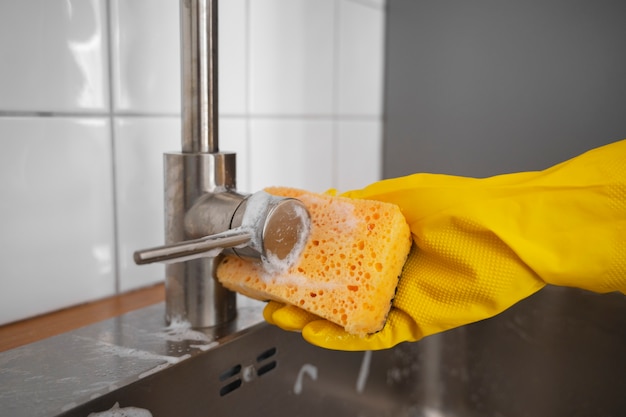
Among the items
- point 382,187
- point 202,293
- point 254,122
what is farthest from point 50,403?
point 254,122

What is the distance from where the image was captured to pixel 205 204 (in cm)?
46

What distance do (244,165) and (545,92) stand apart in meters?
0.43

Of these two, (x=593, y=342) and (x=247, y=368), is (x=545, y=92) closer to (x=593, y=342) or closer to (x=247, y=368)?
(x=593, y=342)

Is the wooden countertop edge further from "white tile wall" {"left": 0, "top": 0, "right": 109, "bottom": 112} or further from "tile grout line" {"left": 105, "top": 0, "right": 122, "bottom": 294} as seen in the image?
"white tile wall" {"left": 0, "top": 0, "right": 109, "bottom": 112}

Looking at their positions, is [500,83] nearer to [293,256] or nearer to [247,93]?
[247,93]

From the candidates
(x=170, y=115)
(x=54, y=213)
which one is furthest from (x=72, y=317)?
(x=170, y=115)

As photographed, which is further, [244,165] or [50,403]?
[244,165]

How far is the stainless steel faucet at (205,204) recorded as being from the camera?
1.37 feet

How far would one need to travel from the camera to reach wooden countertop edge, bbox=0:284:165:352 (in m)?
0.48

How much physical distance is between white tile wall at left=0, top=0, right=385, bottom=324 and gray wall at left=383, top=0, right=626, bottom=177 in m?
0.21

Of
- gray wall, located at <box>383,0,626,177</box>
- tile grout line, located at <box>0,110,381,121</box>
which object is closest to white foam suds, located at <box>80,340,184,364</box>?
tile grout line, located at <box>0,110,381,121</box>

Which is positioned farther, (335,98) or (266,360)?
(335,98)

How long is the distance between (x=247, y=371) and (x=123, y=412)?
128 millimetres

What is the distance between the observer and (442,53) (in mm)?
871
